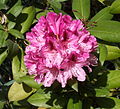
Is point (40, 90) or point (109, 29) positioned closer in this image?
point (109, 29)

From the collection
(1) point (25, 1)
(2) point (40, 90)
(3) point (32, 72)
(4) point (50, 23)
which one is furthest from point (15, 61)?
(1) point (25, 1)

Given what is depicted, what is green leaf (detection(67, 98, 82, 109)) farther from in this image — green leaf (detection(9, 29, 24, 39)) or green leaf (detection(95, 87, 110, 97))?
green leaf (detection(9, 29, 24, 39))

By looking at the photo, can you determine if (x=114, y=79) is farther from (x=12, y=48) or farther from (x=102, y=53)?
(x=12, y=48)

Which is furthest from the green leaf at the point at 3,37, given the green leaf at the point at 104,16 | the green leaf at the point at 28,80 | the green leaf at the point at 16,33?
the green leaf at the point at 104,16

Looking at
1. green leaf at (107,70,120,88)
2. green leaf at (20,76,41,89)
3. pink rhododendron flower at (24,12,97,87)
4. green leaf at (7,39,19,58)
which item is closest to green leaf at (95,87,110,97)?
green leaf at (107,70,120,88)

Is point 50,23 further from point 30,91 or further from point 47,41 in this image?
point 30,91

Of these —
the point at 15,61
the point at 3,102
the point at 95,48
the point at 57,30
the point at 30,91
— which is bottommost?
the point at 3,102

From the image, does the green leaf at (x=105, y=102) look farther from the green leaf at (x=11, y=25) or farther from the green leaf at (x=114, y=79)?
the green leaf at (x=11, y=25)

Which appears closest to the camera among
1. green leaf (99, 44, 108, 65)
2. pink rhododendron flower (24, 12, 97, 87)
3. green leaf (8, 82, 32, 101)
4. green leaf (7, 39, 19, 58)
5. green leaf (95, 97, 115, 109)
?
pink rhododendron flower (24, 12, 97, 87)
